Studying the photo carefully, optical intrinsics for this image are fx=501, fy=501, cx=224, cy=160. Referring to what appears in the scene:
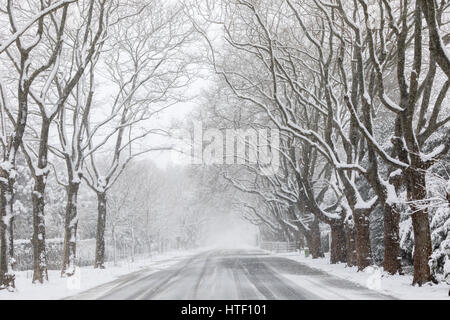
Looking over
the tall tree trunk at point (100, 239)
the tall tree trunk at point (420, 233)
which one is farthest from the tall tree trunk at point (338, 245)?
the tall tree trunk at point (100, 239)

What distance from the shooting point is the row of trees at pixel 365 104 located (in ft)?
45.5

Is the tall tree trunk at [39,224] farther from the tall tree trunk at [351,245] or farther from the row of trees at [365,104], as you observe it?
the tall tree trunk at [351,245]

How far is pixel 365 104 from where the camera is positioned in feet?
51.9

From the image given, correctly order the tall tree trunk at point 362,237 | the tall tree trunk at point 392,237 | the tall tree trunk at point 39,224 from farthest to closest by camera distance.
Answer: the tall tree trunk at point 362,237 < the tall tree trunk at point 39,224 < the tall tree trunk at point 392,237

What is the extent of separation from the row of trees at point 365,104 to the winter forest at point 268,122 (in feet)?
0.21

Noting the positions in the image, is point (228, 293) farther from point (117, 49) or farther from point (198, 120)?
point (198, 120)

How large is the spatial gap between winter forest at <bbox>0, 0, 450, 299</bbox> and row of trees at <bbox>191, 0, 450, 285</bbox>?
0.06 metres

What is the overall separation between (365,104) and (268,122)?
57.4 feet

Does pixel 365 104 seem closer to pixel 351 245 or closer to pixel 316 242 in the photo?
pixel 351 245

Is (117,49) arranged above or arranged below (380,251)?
above
